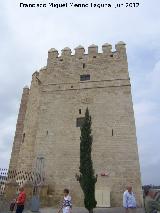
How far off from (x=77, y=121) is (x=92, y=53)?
5457 mm

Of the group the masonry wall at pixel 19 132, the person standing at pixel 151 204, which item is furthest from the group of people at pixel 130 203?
the masonry wall at pixel 19 132

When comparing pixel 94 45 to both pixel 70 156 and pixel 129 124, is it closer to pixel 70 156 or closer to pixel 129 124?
pixel 129 124

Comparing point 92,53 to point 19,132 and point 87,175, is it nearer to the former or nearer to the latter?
point 19,132

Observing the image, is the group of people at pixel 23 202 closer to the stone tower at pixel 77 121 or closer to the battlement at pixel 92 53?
the stone tower at pixel 77 121

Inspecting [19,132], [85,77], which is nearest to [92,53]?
[85,77]

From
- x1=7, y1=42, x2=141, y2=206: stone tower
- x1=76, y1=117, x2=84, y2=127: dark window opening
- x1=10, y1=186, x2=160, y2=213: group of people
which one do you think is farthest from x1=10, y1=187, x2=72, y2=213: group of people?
x1=76, y1=117, x2=84, y2=127: dark window opening

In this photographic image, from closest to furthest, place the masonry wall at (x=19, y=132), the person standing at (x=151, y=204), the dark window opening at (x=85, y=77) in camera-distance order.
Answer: the person standing at (x=151, y=204) < the dark window opening at (x=85, y=77) < the masonry wall at (x=19, y=132)

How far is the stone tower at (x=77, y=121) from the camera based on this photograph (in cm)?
1680

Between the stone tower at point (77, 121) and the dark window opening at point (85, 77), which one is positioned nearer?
the stone tower at point (77, 121)

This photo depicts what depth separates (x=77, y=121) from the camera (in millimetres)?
18719

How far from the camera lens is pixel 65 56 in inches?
830

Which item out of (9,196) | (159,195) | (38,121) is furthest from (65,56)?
(159,195)

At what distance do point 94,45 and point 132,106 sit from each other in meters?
5.72

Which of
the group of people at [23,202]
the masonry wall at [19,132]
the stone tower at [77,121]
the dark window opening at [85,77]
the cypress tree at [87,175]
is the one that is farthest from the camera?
the masonry wall at [19,132]
